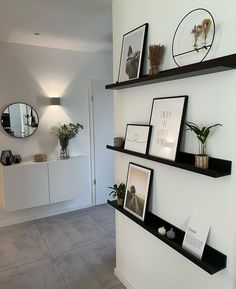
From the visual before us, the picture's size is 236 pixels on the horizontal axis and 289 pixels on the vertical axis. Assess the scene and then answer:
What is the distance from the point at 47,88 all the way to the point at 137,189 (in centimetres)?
243

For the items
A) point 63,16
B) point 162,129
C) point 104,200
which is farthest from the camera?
point 104,200

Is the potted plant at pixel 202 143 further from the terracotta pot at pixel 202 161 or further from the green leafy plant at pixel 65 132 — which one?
→ the green leafy plant at pixel 65 132

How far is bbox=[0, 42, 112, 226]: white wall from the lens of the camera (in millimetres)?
3338

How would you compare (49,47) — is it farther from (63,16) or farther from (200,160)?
(200,160)

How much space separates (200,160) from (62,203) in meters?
3.09

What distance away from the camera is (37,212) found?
12.1 feet

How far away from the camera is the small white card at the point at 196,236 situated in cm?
130

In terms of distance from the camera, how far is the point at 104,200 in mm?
4289

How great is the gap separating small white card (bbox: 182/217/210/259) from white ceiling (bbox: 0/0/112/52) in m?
1.99

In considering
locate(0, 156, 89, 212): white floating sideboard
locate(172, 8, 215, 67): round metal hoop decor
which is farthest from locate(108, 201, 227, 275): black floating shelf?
locate(0, 156, 89, 212): white floating sideboard

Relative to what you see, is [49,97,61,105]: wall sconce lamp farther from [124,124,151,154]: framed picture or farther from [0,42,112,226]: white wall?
[124,124,151,154]: framed picture

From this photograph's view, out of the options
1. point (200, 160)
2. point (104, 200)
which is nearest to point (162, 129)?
point (200, 160)

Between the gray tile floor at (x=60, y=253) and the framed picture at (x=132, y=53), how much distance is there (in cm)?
188

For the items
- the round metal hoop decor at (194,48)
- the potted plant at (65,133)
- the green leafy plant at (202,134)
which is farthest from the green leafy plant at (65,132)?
the green leafy plant at (202,134)
